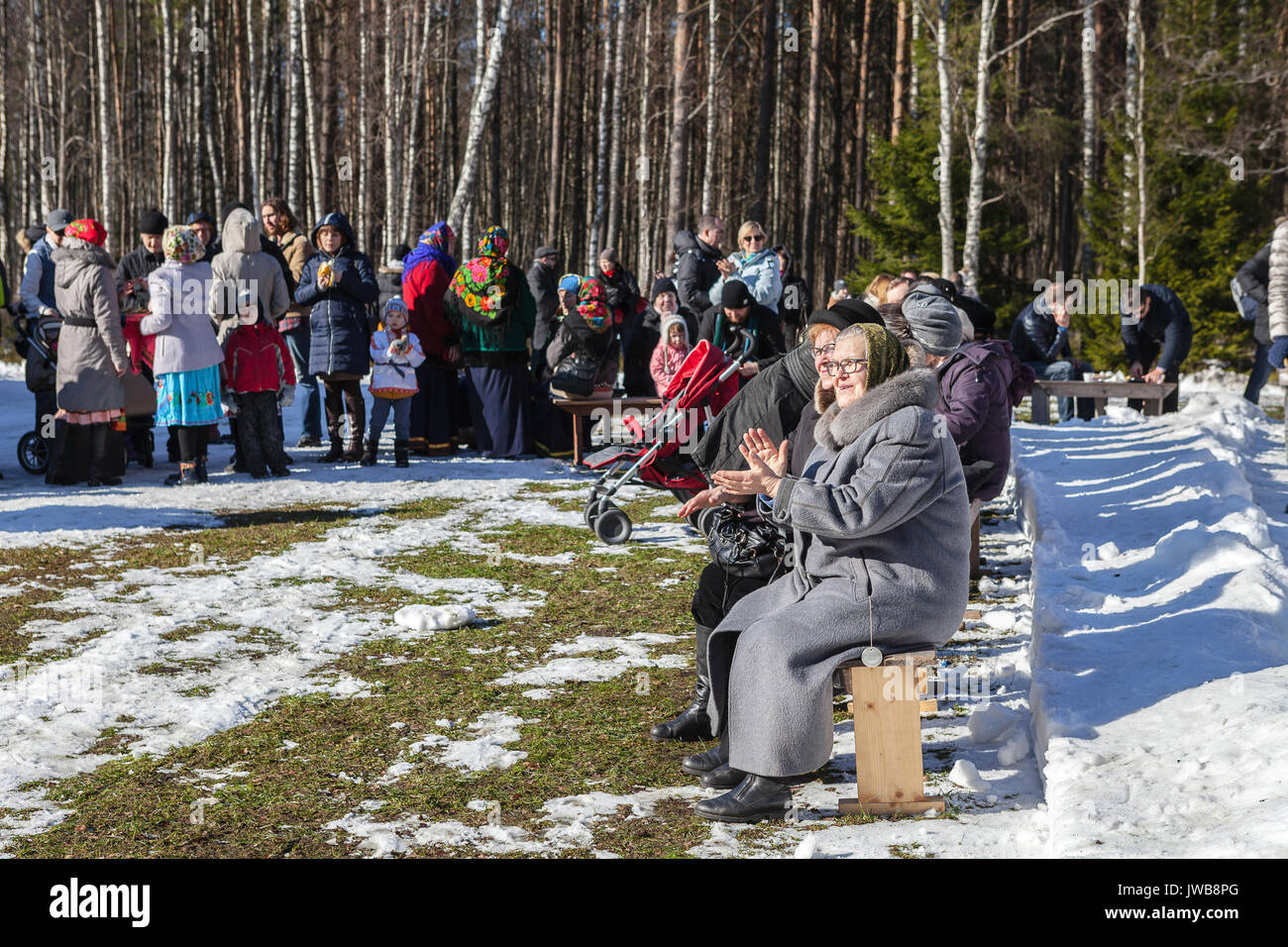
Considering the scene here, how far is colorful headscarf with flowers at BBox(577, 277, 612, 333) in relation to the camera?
10602mm

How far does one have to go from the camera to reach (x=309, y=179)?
32.8m

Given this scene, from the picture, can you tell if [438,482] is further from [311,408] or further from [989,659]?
[989,659]

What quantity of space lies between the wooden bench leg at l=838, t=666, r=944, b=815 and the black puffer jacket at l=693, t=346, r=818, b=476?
1.37 metres

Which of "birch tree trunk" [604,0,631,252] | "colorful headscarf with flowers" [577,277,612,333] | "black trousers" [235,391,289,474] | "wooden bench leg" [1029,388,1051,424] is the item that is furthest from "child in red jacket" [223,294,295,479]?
"birch tree trunk" [604,0,631,252]

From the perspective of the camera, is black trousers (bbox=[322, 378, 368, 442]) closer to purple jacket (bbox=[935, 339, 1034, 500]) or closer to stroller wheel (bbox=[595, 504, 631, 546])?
stroller wheel (bbox=[595, 504, 631, 546])

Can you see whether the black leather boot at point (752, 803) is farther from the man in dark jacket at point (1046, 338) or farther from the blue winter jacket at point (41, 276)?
the man in dark jacket at point (1046, 338)

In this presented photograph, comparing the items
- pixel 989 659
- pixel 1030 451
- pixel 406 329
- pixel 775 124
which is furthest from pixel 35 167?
pixel 989 659

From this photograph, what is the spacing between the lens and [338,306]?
10.2 m

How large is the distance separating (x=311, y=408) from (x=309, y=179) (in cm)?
2283

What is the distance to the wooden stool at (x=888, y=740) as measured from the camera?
11.7 feet

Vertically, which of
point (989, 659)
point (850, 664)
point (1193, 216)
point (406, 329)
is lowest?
point (989, 659)

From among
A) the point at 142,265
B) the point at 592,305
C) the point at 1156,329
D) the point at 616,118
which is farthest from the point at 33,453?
the point at 616,118

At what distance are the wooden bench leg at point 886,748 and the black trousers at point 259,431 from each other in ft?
23.1

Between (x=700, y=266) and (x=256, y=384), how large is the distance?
3.81 meters
